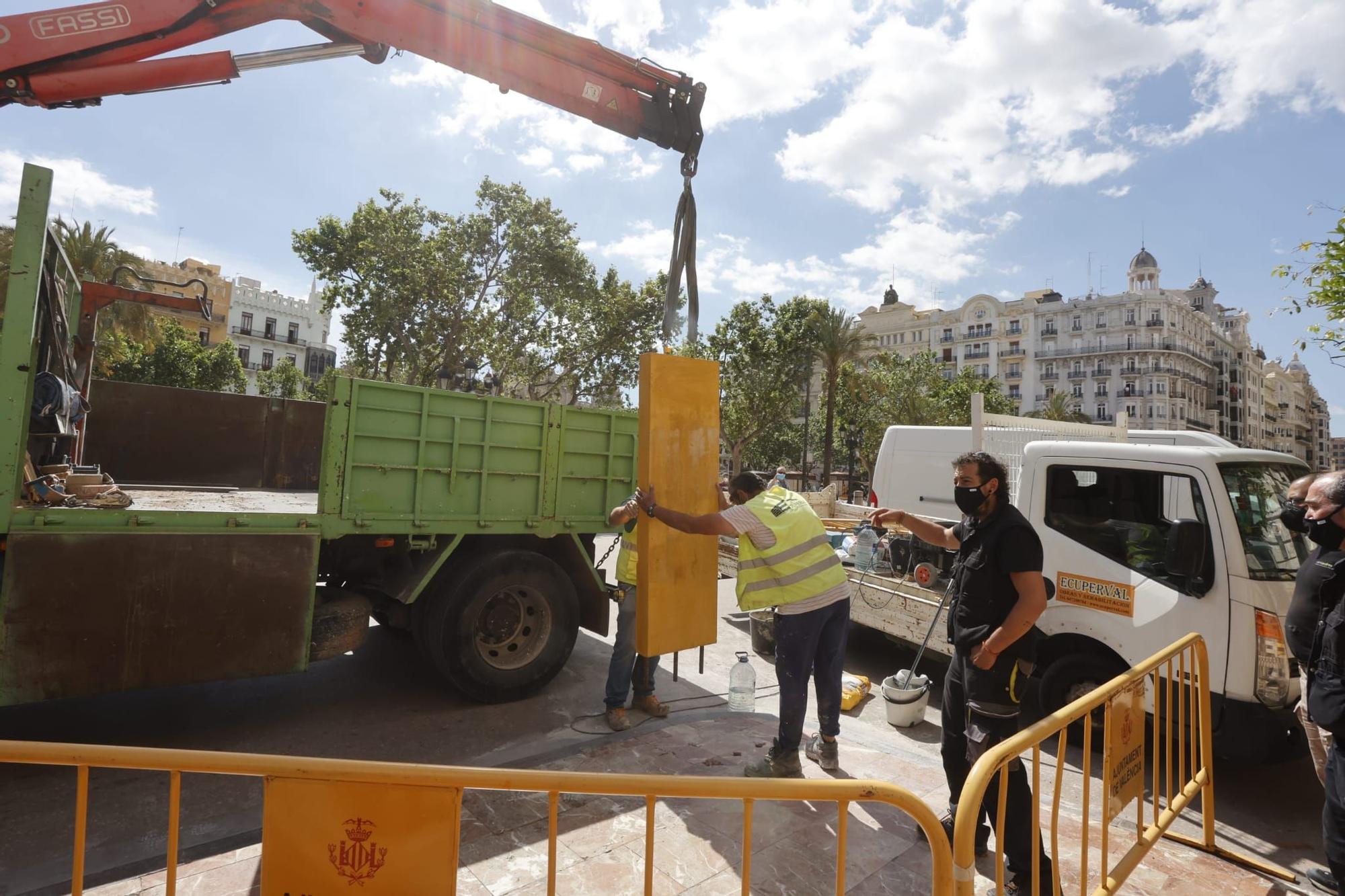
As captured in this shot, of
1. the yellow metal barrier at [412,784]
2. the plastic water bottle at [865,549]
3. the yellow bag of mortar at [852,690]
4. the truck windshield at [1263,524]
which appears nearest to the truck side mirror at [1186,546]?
the truck windshield at [1263,524]

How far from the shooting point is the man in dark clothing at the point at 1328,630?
2537mm

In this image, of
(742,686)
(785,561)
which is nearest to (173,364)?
(742,686)

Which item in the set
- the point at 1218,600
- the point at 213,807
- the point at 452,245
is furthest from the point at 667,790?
the point at 452,245

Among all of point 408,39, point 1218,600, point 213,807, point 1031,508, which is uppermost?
point 408,39

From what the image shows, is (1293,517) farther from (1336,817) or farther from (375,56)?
(375,56)

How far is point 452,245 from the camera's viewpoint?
69.4 feet

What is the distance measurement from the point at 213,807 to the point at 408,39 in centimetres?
526

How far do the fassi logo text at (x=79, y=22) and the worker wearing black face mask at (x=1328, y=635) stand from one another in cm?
739

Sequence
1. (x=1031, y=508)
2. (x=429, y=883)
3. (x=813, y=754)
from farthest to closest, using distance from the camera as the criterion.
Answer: (x=1031, y=508)
(x=813, y=754)
(x=429, y=883)

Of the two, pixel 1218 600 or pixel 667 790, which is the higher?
pixel 1218 600

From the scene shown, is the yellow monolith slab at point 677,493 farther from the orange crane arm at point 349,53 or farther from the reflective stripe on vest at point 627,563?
the orange crane arm at point 349,53

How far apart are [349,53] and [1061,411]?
5612cm

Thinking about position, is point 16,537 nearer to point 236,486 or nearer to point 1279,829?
point 236,486

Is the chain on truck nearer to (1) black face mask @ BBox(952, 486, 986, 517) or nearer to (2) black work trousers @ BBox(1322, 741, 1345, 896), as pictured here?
(1) black face mask @ BBox(952, 486, 986, 517)
